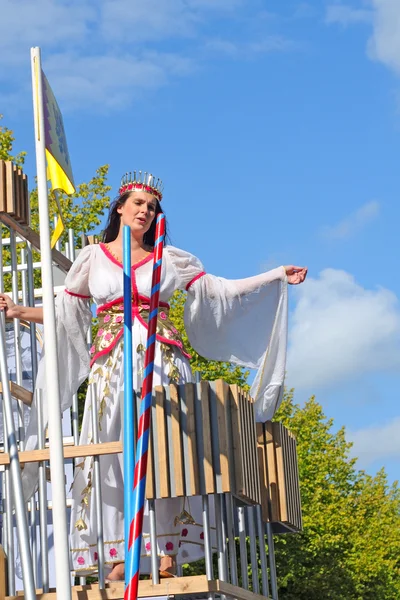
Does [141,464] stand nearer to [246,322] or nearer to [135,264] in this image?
[135,264]

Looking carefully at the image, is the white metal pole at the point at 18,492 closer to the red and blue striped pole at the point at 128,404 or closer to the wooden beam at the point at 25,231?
the red and blue striped pole at the point at 128,404

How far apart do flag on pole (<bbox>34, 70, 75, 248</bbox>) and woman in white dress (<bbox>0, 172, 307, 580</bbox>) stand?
1.88 ft

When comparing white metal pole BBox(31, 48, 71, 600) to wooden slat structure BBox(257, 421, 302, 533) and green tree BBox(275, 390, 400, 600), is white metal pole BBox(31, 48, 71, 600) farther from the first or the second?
green tree BBox(275, 390, 400, 600)

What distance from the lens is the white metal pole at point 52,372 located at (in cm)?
491

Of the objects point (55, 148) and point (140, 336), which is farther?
point (140, 336)

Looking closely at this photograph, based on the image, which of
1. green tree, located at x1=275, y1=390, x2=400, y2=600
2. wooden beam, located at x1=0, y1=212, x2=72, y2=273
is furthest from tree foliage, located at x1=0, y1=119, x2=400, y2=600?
wooden beam, located at x1=0, y1=212, x2=72, y2=273

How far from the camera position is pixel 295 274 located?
668 centimetres

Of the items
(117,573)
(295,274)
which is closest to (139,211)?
(295,274)

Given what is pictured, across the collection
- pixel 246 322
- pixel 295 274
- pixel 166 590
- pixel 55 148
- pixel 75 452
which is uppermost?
pixel 55 148

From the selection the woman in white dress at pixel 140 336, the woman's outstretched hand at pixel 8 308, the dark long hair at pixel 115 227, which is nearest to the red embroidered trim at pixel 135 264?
the woman in white dress at pixel 140 336

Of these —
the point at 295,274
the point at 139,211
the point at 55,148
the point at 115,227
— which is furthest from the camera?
the point at 115,227

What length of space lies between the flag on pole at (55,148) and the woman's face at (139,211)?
0.58 metres

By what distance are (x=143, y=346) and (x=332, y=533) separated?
71.4 feet

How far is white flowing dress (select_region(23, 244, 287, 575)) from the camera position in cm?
611
